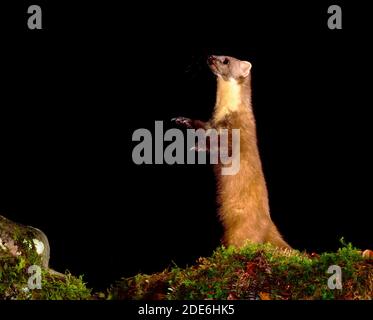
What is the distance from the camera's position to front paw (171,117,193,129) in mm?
6840

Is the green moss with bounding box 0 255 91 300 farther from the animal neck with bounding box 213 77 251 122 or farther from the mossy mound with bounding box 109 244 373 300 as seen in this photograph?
the animal neck with bounding box 213 77 251 122

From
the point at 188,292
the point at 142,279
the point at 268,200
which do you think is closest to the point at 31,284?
the point at 142,279

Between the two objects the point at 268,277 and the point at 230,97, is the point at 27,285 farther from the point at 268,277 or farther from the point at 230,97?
the point at 230,97

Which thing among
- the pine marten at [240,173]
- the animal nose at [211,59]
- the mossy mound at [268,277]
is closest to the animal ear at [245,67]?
the pine marten at [240,173]

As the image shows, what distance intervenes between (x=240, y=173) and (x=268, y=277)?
2316 mm

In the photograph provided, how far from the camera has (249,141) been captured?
23.5 feet

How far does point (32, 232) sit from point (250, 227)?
2.40m

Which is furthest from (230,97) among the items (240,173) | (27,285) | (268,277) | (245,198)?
(27,285)

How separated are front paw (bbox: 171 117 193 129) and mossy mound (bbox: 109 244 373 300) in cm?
207

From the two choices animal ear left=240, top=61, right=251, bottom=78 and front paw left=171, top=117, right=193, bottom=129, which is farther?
animal ear left=240, top=61, right=251, bottom=78

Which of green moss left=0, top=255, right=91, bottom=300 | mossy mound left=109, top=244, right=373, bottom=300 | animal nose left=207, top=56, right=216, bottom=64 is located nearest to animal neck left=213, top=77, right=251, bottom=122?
animal nose left=207, top=56, right=216, bottom=64

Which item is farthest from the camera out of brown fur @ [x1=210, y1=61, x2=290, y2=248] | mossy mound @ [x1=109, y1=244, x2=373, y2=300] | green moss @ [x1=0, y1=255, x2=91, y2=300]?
brown fur @ [x1=210, y1=61, x2=290, y2=248]

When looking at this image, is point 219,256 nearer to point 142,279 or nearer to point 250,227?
point 142,279

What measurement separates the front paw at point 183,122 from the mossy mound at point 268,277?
207cm
